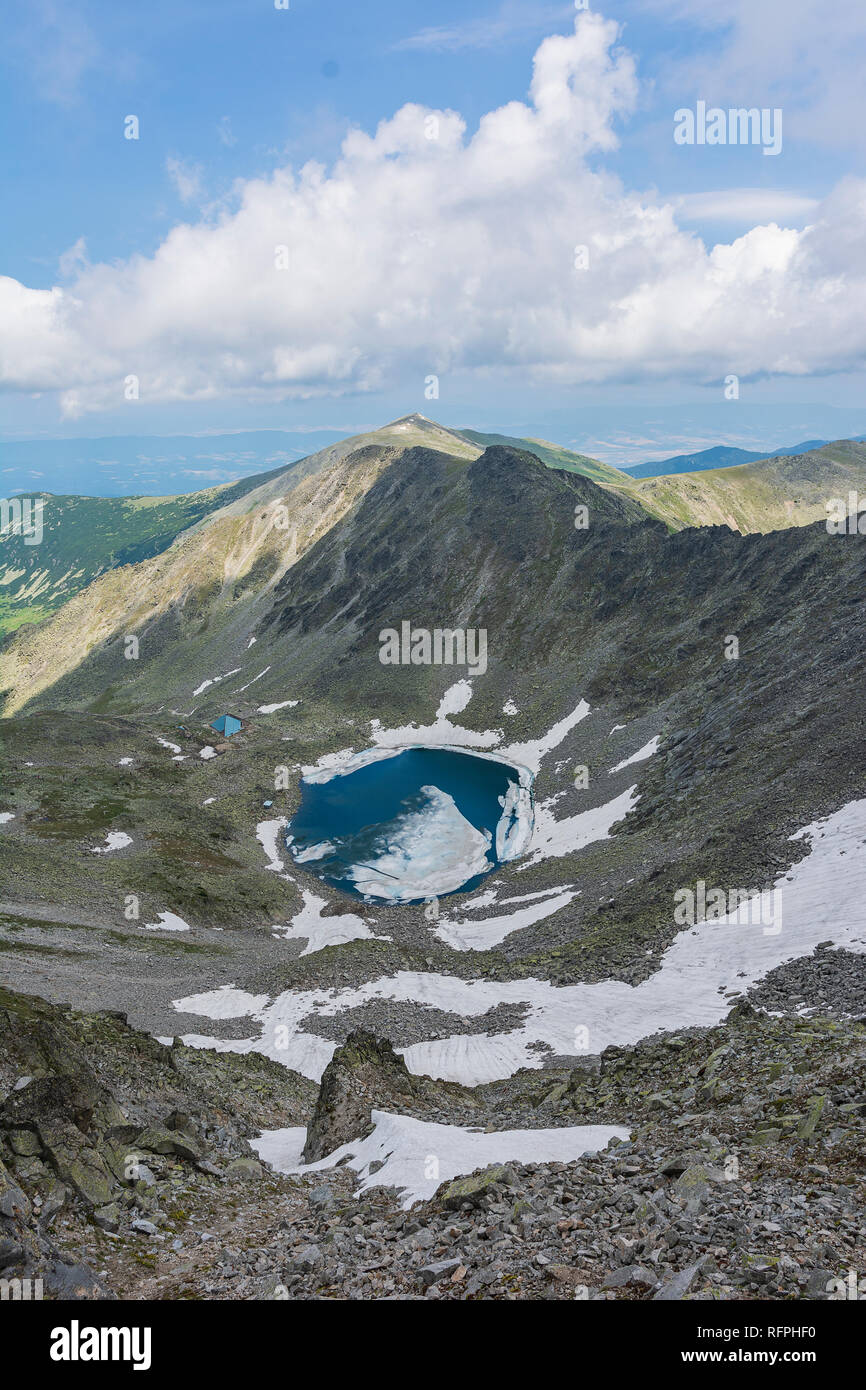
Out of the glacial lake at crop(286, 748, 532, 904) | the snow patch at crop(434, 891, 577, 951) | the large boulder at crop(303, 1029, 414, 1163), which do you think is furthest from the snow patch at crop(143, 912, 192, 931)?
the large boulder at crop(303, 1029, 414, 1163)

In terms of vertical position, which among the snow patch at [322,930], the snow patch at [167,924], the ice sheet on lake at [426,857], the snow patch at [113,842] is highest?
the snow patch at [113,842]

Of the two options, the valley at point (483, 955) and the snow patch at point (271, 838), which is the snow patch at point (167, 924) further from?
the snow patch at point (271, 838)

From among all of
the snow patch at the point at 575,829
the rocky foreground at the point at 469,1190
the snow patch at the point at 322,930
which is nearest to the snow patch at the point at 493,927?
the snow patch at the point at 322,930

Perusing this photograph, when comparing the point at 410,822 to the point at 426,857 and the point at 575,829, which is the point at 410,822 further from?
the point at 575,829

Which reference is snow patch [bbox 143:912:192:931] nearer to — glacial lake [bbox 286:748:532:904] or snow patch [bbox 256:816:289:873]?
snow patch [bbox 256:816:289:873]

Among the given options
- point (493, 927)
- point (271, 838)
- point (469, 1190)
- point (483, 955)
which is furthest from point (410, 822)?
point (469, 1190)
